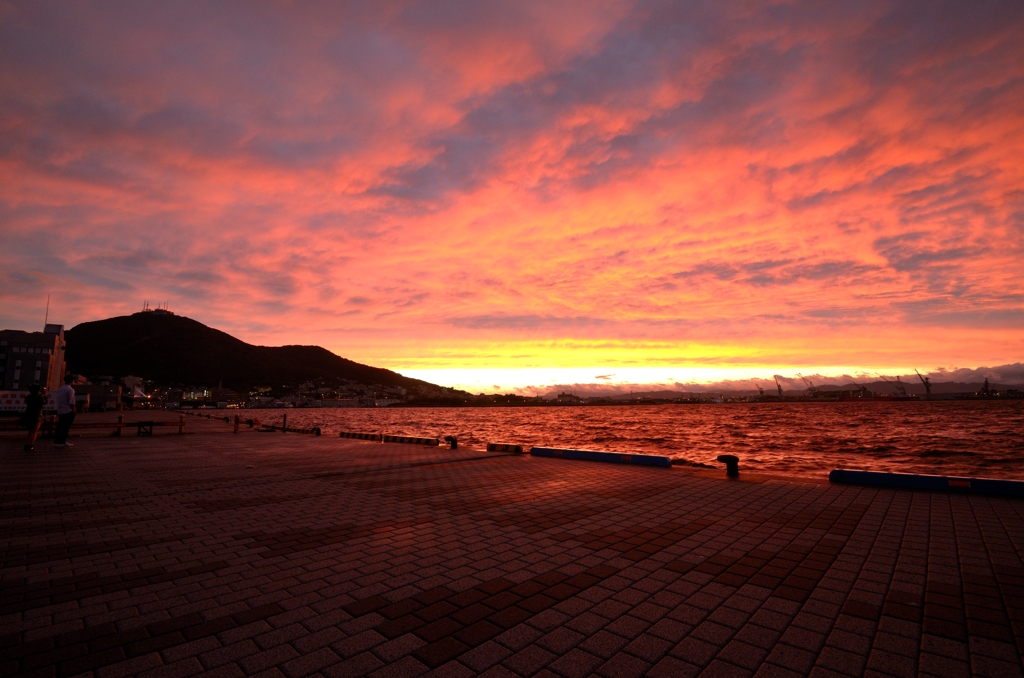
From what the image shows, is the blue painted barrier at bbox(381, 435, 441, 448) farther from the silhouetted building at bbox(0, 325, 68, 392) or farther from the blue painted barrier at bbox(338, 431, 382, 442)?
the silhouetted building at bbox(0, 325, 68, 392)

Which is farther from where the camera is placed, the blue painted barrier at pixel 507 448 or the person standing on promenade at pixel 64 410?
the blue painted barrier at pixel 507 448

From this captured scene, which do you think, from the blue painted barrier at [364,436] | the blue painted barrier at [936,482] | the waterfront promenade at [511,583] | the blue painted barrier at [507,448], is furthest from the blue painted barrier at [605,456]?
the blue painted barrier at [364,436]

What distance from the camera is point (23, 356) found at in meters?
113

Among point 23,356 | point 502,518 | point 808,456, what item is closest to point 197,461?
point 502,518

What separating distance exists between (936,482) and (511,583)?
9578mm

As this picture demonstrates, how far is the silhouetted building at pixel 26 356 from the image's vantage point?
11088 cm

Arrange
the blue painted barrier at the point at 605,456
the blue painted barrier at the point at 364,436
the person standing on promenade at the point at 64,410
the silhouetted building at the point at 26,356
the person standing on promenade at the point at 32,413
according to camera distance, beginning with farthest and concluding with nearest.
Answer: the silhouetted building at the point at 26,356, the blue painted barrier at the point at 364,436, the person standing on promenade at the point at 64,410, the person standing on promenade at the point at 32,413, the blue painted barrier at the point at 605,456

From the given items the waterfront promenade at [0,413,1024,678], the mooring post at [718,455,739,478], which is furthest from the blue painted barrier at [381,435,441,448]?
the mooring post at [718,455,739,478]

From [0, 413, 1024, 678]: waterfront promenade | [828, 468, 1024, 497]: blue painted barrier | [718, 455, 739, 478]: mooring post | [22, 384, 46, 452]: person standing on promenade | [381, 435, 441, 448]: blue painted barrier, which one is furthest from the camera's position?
[381, 435, 441, 448]: blue painted barrier

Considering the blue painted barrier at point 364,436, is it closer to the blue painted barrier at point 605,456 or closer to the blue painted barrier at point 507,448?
the blue painted barrier at point 507,448

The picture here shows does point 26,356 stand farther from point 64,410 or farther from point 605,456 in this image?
point 605,456

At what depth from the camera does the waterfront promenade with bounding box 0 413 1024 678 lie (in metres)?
3.41

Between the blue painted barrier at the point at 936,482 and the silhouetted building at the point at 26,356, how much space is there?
146m

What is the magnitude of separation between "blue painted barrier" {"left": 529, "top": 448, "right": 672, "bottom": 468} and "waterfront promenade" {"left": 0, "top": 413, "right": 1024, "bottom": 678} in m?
3.50
